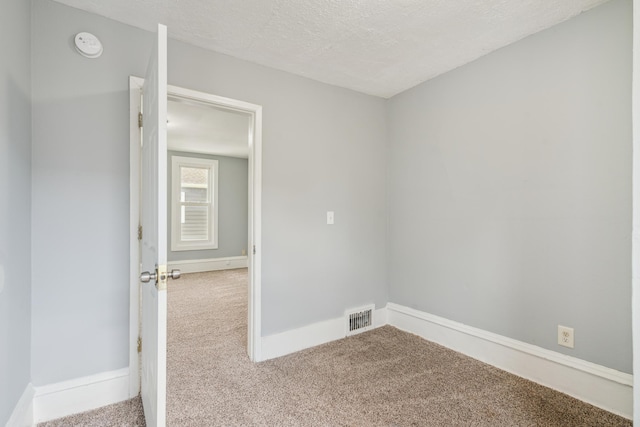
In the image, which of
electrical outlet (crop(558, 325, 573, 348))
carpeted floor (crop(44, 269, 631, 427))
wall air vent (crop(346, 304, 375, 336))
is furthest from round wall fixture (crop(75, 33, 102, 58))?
electrical outlet (crop(558, 325, 573, 348))

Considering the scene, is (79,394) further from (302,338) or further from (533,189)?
(533,189)

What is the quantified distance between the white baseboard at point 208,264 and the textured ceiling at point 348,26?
4.42 meters

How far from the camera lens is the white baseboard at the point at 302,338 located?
2396 millimetres

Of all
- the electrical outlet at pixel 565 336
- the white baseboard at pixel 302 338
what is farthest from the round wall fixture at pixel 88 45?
the electrical outlet at pixel 565 336

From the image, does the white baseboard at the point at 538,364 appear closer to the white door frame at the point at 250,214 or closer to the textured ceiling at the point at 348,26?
the white door frame at the point at 250,214

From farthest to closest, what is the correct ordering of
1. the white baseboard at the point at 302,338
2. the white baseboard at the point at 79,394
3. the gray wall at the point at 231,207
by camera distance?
1. the gray wall at the point at 231,207
2. the white baseboard at the point at 302,338
3. the white baseboard at the point at 79,394

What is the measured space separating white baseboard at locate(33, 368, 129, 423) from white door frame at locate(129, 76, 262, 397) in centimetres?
7

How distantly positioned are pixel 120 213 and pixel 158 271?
881 millimetres

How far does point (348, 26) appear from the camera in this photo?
1909 mm

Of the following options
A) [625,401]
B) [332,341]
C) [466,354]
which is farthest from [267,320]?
[625,401]

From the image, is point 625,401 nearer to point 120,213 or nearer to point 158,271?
point 158,271

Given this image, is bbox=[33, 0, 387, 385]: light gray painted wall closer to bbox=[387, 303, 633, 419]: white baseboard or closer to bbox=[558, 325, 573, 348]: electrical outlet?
bbox=[387, 303, 633, 419]: white baseboard

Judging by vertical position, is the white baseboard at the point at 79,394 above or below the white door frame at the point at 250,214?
below

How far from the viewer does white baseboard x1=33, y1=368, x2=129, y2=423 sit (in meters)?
1.65
